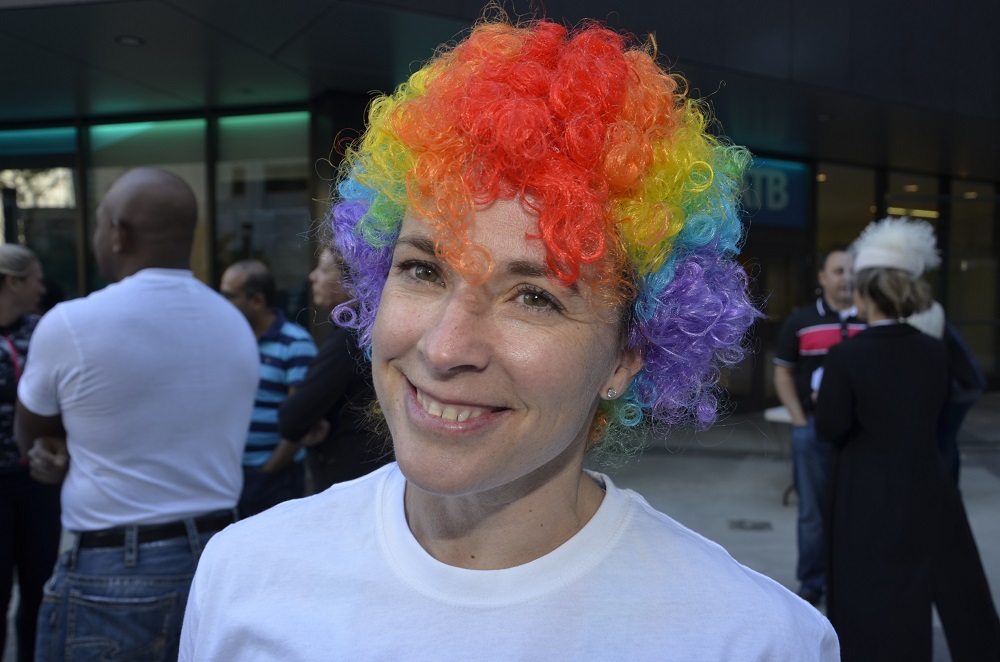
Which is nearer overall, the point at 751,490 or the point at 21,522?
the point at 21,522

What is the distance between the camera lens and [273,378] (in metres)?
3.84

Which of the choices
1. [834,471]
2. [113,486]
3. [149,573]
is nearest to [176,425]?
[113,486]

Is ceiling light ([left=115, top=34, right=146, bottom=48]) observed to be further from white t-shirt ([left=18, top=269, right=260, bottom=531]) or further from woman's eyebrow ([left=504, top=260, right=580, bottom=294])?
woman's eyebrow ([left=504, top=260, right=580, bottom=294])

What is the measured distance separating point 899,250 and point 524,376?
329 centimetres

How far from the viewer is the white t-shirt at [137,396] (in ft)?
7.46

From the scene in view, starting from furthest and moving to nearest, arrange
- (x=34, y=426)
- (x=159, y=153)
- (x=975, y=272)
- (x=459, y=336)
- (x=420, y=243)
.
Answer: (x=975, y=272) < (x=159, y=153) < (x=34, y=426) < (x=420, y=243) < (x=459, y=336)

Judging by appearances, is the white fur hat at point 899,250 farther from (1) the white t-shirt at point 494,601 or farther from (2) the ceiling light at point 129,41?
(2) the ceiling light at point 129,41

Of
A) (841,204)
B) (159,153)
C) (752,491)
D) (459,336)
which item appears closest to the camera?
(459,336)

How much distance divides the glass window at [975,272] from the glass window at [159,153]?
37.1ft

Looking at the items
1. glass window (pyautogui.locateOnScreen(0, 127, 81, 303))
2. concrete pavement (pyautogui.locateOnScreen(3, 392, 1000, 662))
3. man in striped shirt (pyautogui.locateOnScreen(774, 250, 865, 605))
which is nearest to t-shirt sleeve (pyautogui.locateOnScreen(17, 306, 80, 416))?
concrete pavement (pyautogui.locateOnScreen(3, 392, 1000, 662))

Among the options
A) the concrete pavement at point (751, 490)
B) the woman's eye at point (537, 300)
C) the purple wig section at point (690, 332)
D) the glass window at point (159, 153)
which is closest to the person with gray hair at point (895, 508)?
the concrete pavement at point (751, 490)

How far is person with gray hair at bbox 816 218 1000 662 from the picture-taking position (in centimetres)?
336

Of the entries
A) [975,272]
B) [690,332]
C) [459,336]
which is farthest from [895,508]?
[975,272]

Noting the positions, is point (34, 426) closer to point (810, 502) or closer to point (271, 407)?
point (271, 407)
